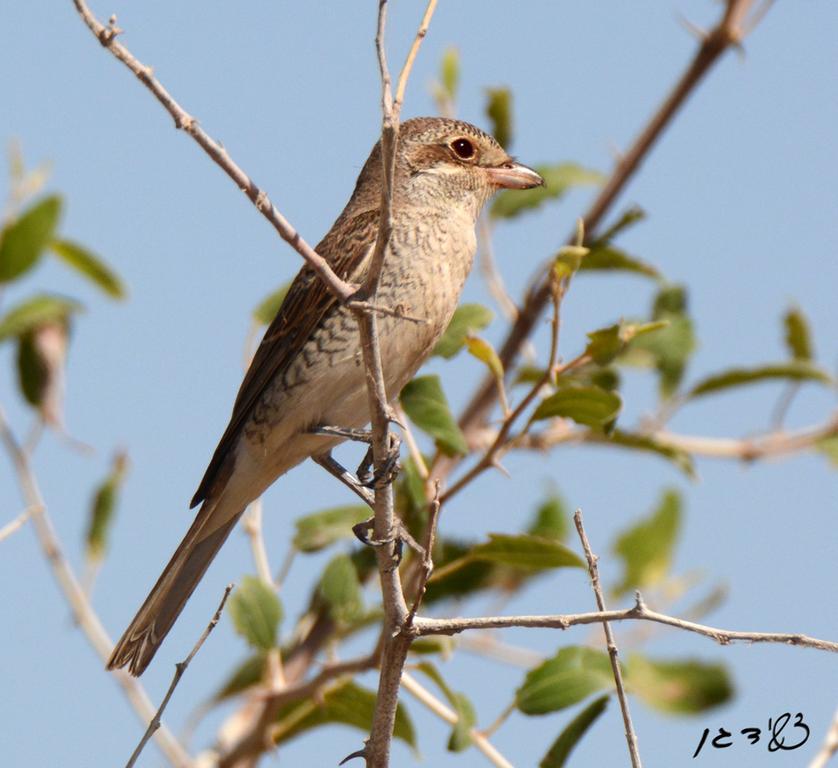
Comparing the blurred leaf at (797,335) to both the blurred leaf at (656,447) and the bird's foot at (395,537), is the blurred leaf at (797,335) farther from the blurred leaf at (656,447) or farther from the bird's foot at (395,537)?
the bird's foot at (395,537)

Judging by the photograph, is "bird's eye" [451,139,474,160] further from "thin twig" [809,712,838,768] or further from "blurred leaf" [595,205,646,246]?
"thin twig" [809,712,838,768]

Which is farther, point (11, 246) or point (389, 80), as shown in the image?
point (11, 246)

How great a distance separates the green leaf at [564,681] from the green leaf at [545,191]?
1.65 metres

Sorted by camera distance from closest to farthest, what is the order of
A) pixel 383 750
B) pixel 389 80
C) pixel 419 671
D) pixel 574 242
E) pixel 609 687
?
pixel 389 80
pixel 383 750
pixel 609 687
pixel 419 671
pixel 574 242

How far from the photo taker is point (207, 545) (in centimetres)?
479

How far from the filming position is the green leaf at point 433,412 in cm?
427

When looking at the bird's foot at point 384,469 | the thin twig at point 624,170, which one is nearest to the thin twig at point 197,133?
the bird's foot at point 384,469

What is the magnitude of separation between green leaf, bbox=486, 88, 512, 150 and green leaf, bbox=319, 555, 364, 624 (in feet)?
5.52

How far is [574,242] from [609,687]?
132cm

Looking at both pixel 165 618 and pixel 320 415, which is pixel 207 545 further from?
pixel 320 415

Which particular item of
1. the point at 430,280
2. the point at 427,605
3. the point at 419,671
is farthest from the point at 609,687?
the point at 430,280

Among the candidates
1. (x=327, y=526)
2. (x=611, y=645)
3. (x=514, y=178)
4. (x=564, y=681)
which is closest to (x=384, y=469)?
(x=611, y=645)

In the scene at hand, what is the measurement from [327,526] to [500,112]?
1609 millimetres

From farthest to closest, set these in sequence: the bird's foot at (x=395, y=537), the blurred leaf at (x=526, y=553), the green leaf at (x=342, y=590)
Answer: the green leaf at (x=342, y=590), the blurred leaf at (x=526, y=553), the bird's foot at (x=395, y=537)
